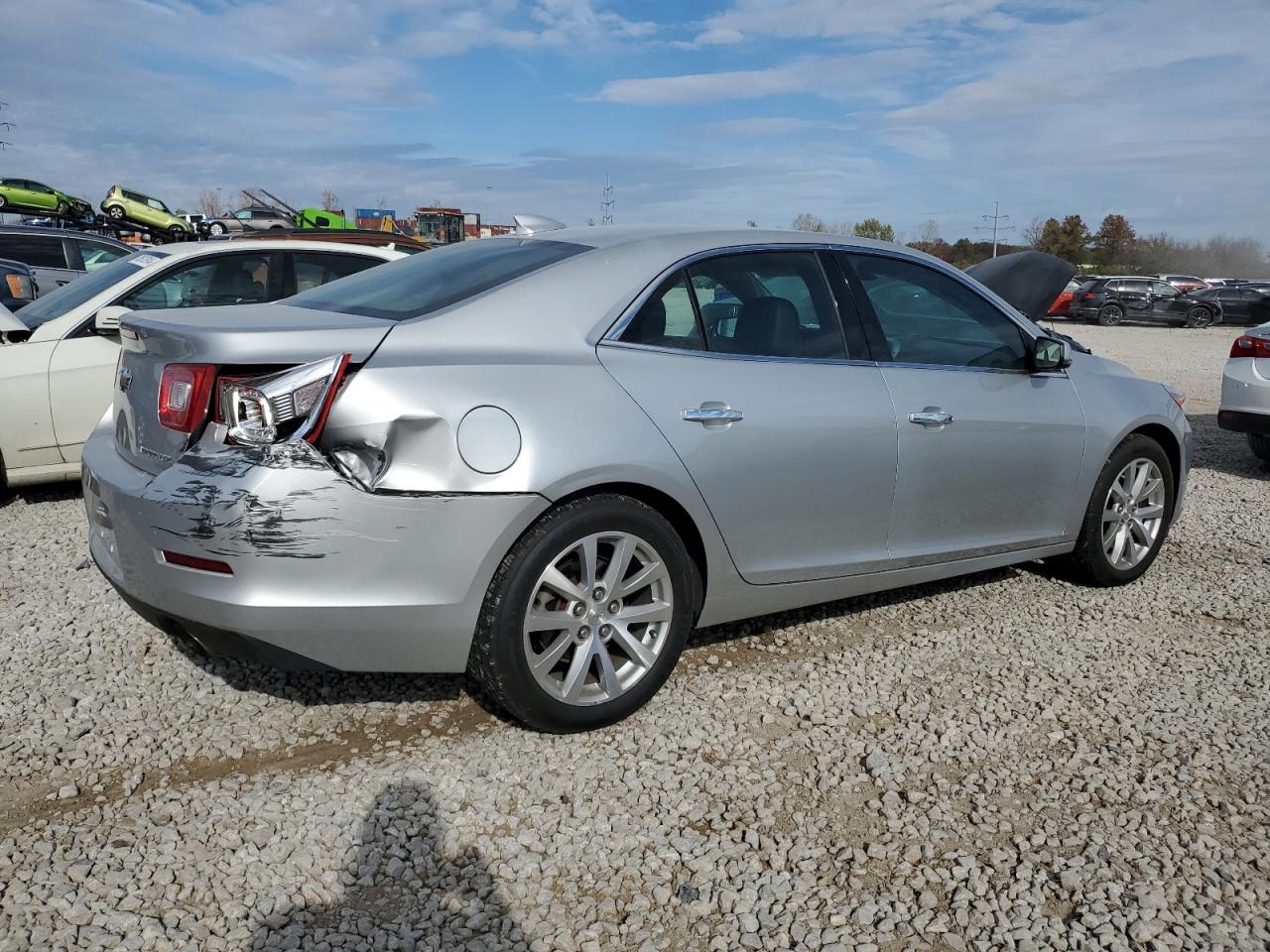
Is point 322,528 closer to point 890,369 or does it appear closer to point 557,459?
point 557,459

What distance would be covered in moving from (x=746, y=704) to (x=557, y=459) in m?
1.21

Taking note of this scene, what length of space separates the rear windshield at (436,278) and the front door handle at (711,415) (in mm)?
685

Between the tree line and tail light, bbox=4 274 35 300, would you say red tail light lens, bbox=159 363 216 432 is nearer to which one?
tail light, bbox=4 274 35 300

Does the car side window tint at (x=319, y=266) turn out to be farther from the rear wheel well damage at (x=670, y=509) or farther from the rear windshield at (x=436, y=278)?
the rear wheel well damage at (x=670, y=509)

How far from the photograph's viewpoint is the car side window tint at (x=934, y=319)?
13.6 ft

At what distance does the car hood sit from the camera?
21.5 ft

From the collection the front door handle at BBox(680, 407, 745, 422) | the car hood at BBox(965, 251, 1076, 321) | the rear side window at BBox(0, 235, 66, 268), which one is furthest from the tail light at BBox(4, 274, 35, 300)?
the car hood at BBox(965, 251, 1076, 321)

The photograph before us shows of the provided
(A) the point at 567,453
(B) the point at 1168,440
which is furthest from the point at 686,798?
(B) the point at 1168,440

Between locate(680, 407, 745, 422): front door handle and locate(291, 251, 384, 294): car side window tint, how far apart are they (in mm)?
4509

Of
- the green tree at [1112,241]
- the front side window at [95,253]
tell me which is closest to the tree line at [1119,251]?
the green tree at [1112,241]

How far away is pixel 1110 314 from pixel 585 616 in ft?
107

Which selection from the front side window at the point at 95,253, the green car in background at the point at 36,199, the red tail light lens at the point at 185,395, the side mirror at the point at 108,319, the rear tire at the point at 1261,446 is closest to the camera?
the red tail light lens at the point at 185,395

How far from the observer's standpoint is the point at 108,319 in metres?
5.96

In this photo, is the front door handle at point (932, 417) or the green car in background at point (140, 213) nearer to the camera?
the front door handle at point (932, 417)
